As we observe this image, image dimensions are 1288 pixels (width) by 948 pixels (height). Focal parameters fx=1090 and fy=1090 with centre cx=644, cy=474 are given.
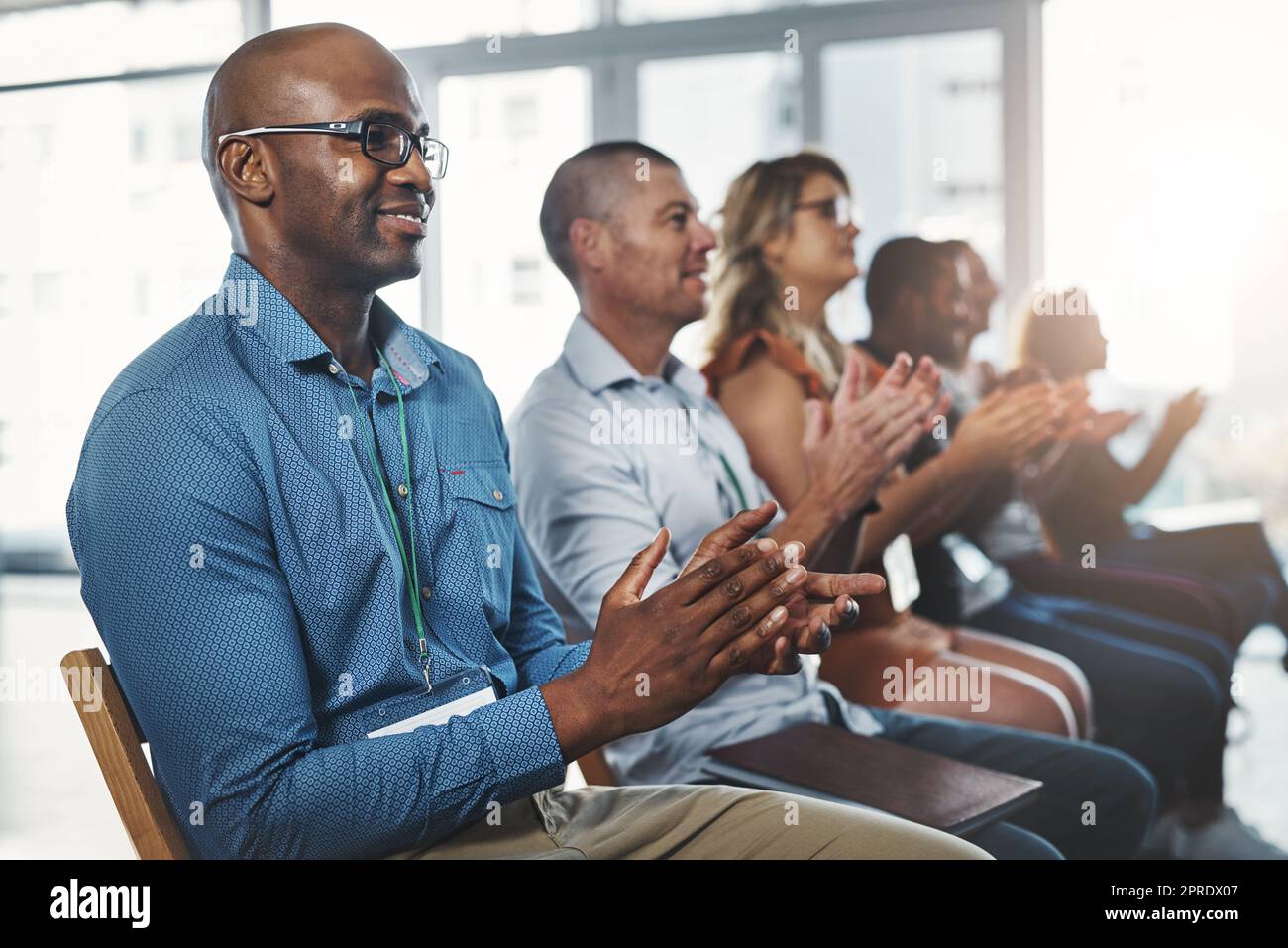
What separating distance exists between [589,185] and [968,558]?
4.44ft

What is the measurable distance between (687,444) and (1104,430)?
145 cm

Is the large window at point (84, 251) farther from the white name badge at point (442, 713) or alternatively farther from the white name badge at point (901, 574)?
the white name badge at point (442, 713)


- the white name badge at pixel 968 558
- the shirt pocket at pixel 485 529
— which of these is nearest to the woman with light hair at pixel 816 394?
the white name badge at pixel 968 558

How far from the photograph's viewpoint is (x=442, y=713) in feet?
3.95

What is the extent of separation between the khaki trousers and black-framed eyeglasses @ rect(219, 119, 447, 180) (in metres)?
0.76

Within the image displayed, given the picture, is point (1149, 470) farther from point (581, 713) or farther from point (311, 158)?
point (311, 158)

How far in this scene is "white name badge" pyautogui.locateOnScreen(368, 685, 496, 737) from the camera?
45.9 inches

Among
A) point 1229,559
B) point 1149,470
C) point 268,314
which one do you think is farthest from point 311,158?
point 1229,559

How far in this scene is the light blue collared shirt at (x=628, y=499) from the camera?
1788 millimetres

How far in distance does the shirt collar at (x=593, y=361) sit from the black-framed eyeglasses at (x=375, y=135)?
2.33ft

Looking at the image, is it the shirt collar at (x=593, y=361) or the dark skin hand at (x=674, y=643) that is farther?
the shirt collar at (x=593, y=361)

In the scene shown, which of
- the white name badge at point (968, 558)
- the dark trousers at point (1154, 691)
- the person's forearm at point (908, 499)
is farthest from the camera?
the white name badge at point (968, 558)

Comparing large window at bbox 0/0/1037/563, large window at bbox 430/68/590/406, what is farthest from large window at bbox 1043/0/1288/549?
large window at bbox 430/68/590/406
